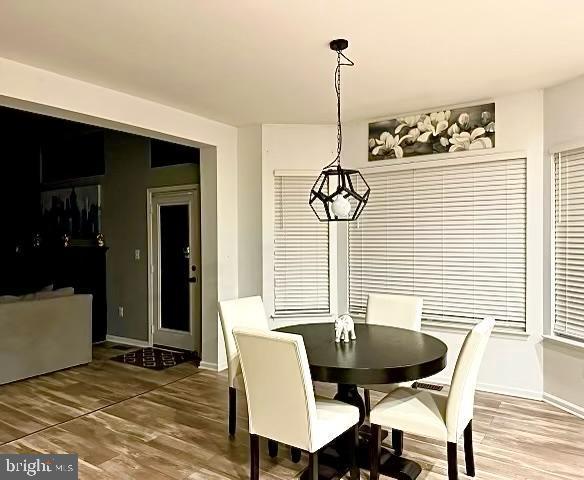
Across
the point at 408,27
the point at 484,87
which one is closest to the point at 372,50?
the point at 408,27

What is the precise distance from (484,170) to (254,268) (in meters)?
2.52

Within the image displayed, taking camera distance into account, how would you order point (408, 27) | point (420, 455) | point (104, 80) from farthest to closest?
point (104, 80) → point (420, 455) → point (408, 27)

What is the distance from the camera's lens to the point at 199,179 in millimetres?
5227

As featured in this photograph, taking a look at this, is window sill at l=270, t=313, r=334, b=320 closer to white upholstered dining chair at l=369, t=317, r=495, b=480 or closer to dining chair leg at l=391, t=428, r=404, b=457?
dining chair leg at l=391, t=428, r=404, b=457

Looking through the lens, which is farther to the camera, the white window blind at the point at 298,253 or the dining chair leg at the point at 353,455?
the white window blind at the point at 298,253

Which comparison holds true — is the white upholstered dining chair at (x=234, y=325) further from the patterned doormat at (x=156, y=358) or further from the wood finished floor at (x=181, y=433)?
the patterned doormat at (x=156, y=358)

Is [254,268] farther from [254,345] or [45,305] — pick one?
[254,345]

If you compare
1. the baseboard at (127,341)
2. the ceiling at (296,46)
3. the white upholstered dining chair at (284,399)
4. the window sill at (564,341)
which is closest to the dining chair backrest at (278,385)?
the white upholstered dining chair at (284,399)

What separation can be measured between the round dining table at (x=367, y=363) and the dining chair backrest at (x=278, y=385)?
0.15m

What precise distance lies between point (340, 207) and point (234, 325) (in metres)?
1.27

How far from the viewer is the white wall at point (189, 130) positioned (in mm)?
3188

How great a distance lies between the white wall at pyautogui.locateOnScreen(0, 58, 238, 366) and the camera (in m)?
3.19

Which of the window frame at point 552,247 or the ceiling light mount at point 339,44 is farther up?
the ceiling light mount at point 339,44

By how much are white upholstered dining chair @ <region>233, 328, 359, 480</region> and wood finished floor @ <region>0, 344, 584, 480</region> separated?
19.9 inches
